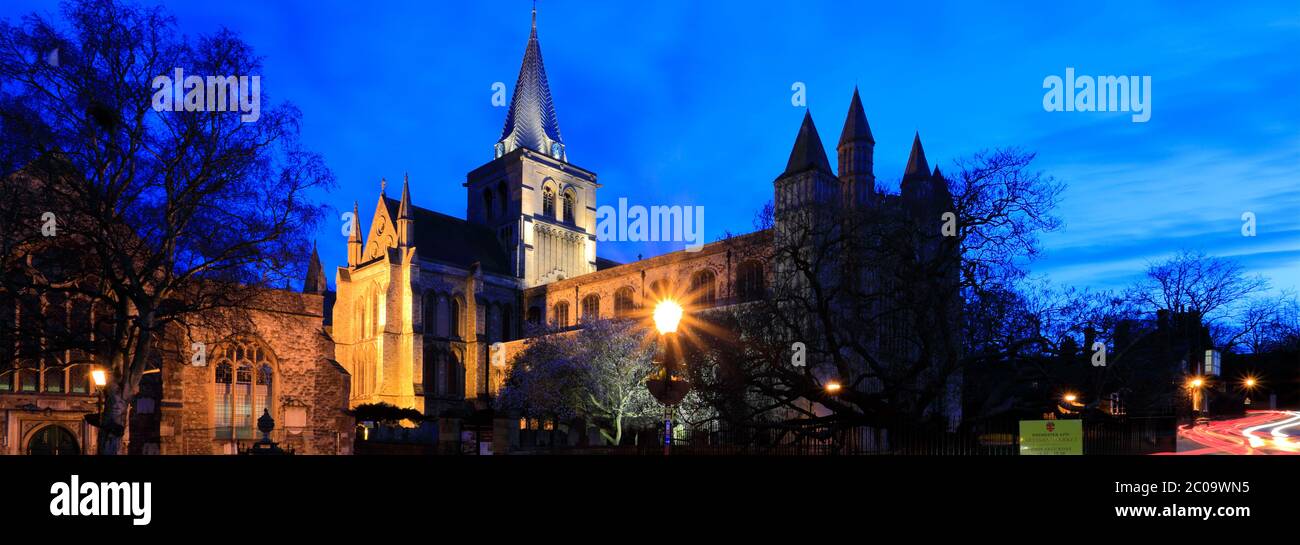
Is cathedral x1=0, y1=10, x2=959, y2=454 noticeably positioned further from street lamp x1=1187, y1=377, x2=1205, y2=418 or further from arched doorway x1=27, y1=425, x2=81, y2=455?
street lamp x1=1187, y1=377, x2=1205, y2=418

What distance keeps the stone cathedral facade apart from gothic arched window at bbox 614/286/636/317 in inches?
4.9

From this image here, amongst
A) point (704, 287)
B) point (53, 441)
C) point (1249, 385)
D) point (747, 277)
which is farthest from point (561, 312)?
point (1249, 385)

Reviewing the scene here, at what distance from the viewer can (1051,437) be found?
16062 mm

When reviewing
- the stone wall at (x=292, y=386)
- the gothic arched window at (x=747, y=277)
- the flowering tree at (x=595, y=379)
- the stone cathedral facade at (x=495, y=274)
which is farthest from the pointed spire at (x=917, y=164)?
the stone wall at (x=292, y=386)

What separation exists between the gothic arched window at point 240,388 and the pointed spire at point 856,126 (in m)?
30.7

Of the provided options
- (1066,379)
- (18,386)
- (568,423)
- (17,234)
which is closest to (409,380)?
(568,423)

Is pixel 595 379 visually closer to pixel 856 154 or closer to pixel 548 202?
pixel 856 154

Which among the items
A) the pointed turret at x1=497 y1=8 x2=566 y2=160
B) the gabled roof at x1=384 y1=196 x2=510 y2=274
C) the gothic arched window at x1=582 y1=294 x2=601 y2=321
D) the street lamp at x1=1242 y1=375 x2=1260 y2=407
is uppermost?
the pointed turret at x1=497 y1=8 x2=566 y2=160

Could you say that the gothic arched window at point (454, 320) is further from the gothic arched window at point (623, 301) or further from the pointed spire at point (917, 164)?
the pointed spire at point (917, 164)

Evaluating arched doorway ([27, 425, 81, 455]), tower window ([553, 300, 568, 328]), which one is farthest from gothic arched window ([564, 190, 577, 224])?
arched doorway ([27, 425, 81, 455])

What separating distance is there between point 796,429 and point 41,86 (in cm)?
2141

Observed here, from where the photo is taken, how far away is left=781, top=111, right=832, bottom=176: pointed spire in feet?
142
